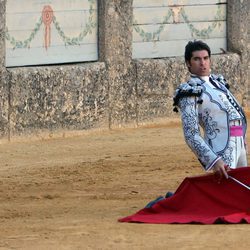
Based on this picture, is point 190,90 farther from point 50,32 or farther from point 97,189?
point 50,32

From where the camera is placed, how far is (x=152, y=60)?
15.5m

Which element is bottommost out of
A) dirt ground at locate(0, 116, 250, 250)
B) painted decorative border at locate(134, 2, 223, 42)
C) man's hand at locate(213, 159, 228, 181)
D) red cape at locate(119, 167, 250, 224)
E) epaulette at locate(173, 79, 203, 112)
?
dirt ground at locate(0, 116, 250, 250)

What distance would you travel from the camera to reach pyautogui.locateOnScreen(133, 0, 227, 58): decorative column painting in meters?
15.5

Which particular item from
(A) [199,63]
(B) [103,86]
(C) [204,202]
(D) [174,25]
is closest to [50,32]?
(B) [103,86]

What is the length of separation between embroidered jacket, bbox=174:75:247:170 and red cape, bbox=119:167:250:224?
0.19 m

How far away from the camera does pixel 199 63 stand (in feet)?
30.8

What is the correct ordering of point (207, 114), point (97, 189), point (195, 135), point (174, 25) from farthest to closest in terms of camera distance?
point (174, 25), point (97, 189), point (207, 114), point (195, 135)

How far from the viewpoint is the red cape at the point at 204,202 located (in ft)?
30.7

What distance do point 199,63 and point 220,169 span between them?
75cm

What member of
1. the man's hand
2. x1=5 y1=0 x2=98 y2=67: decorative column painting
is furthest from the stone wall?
the man's hand

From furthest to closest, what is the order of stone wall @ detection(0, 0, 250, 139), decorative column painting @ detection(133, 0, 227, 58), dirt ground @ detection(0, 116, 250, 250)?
1. decorative column painting @ detection(133, 0, 227, 58)
2. stone wall @ detection(0, 0, 250, 139)
3. dirt ground @ detection(0, 116, 250, 250)

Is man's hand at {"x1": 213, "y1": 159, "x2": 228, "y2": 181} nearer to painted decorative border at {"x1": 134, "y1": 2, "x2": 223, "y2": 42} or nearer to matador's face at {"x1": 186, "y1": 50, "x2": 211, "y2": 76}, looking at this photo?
matador's face at {"x1": 186, "y1": 50, "x2": 211, "y2": 76}

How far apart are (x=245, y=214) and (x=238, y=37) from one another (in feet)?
24.2

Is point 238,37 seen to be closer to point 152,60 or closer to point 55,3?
point 152,60
